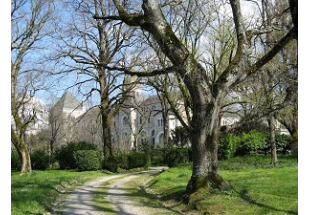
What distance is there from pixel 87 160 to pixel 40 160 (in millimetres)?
7957

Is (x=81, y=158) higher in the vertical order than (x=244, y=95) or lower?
lower

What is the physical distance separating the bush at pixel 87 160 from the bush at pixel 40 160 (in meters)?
6.27

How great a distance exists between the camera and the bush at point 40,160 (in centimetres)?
3256

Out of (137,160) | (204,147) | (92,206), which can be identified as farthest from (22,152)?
(204,147)

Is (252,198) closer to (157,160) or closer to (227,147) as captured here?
(227,147)

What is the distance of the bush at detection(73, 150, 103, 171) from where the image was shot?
1059 inches

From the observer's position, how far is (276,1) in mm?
20094

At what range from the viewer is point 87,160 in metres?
26.9

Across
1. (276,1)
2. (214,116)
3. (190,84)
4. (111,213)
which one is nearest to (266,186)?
(214,116)

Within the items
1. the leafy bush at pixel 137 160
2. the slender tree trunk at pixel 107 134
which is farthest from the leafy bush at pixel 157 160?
the slender tree trunk at pixel 107 134

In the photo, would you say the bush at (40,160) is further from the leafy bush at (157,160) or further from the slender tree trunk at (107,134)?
the leafy bush at (157,160)

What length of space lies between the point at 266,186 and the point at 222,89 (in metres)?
4.16

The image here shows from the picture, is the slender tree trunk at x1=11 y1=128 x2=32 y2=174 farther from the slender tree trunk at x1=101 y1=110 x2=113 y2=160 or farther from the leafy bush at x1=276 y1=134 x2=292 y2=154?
the leafy bush at x1=276 y1=134 x2=292 y2=154

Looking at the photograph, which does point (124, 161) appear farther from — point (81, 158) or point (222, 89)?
point (222, 89)
